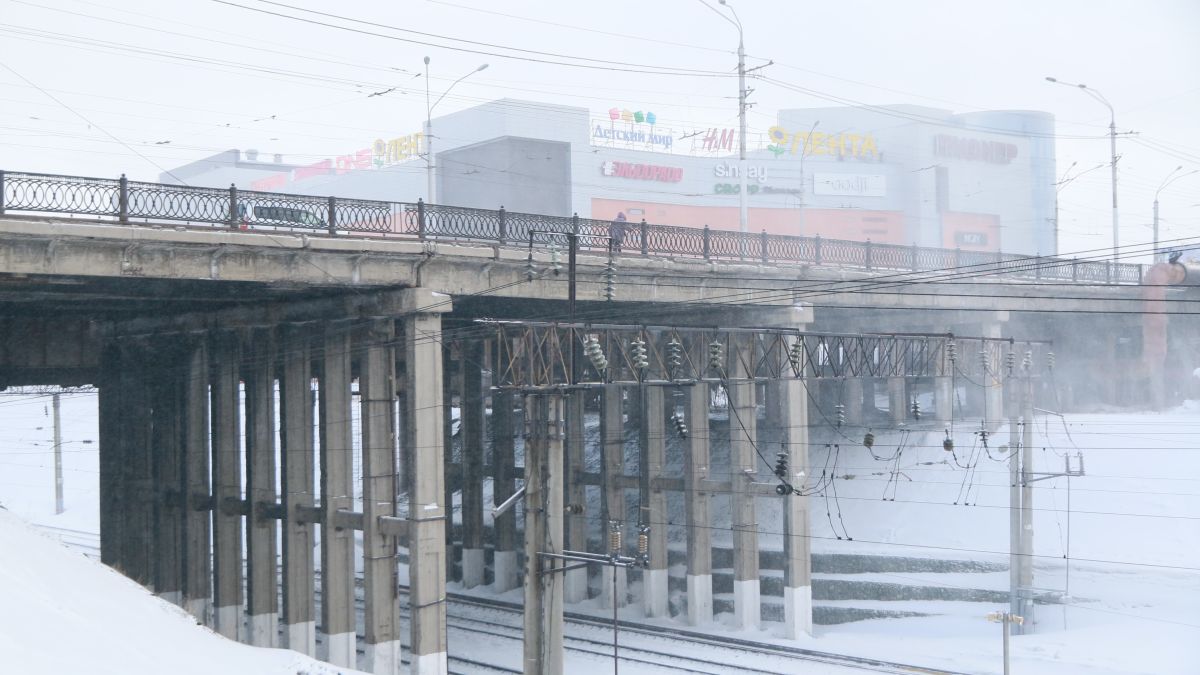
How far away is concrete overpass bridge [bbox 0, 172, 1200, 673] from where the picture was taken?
17.9m

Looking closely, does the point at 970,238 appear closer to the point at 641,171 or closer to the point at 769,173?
the point at 769,173

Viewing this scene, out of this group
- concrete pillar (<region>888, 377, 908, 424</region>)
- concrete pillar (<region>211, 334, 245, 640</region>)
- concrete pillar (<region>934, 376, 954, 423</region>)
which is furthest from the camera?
concrete pillar (<region>888, 377, 908, 424</region>)

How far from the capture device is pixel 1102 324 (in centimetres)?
4619

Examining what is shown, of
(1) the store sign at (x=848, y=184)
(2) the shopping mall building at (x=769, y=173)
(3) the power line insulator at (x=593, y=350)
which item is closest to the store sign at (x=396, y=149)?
(2) the shopping mall building at (x=769, y=173)

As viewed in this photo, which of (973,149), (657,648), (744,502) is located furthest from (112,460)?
(973,149)

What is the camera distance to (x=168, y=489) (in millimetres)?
29281

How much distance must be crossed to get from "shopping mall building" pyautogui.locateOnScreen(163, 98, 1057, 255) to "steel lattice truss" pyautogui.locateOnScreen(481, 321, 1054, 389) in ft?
88.3

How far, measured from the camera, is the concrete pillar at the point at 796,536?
27.2 meters

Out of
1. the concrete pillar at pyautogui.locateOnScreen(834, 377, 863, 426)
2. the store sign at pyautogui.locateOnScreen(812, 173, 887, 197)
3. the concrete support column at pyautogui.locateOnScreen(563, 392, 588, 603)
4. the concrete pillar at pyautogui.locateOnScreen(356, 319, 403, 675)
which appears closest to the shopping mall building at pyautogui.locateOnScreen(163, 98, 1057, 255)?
the store sign at pyautogui.locateOnScreen(812, 173, 887, 197)

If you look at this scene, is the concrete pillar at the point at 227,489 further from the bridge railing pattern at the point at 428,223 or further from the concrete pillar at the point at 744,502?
the concrete pillar at the point at 744,502

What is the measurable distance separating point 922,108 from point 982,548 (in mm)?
46735

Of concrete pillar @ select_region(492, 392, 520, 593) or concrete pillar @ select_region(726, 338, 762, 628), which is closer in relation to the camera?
concrete pillar @ select_region(726, 338, 762, 628)

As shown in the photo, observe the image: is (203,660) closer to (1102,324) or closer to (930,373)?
(930,373)

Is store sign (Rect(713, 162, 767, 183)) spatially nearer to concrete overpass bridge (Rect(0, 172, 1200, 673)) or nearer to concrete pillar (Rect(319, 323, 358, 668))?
concrete overpass bridge (Rect(0, 172, 1200, 673))
